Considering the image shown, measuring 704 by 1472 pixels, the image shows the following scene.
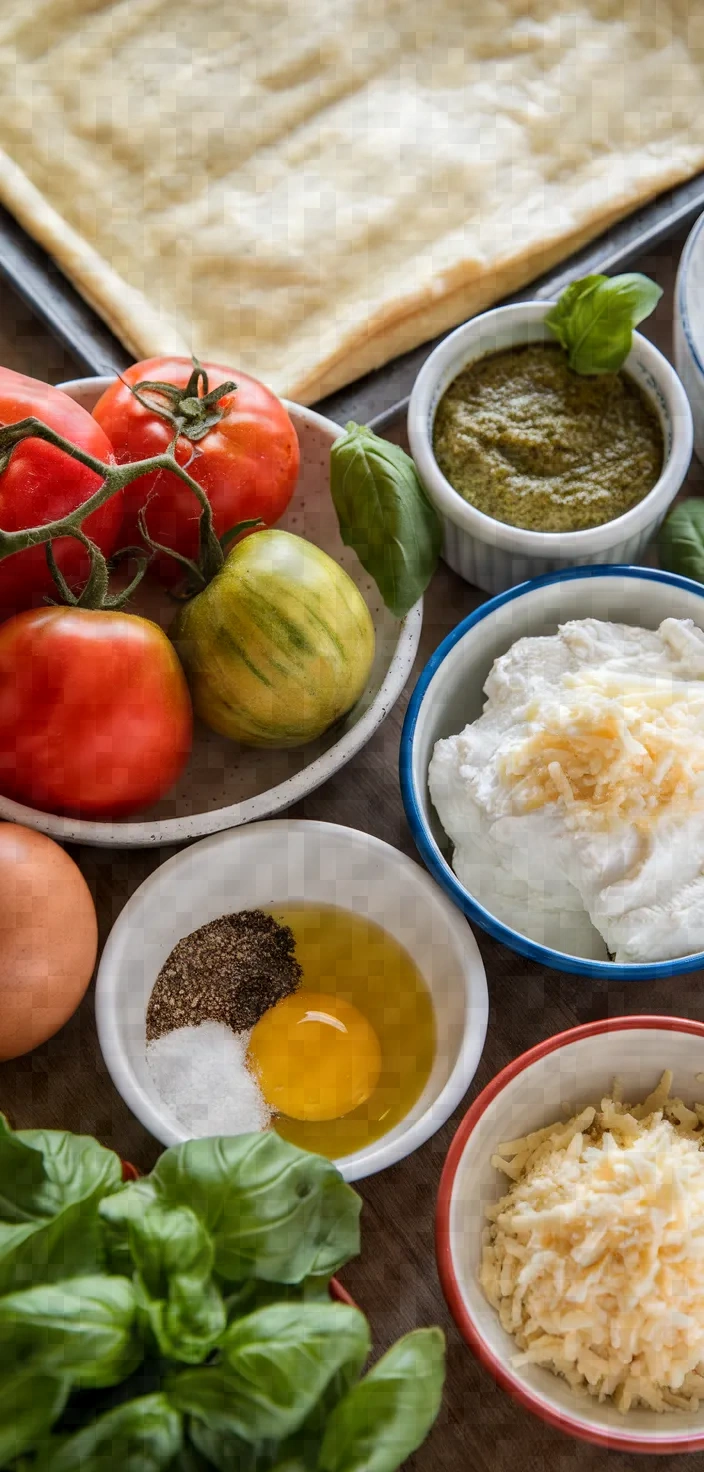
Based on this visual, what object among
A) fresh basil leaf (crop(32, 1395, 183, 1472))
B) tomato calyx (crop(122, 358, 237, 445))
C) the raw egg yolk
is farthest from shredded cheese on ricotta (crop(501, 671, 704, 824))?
fresh basil leaf (crop(32, 1395, 183, 1472))

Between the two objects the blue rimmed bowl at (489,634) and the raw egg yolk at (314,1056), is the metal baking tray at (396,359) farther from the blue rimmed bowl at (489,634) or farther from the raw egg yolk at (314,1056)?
the raw egg yolk at (314,1056)

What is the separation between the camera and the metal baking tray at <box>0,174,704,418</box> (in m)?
1.13

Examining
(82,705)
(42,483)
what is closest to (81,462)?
(42,483)

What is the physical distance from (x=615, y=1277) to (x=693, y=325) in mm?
750

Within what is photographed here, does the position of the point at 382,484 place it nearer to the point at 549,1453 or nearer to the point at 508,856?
the point at 508,856

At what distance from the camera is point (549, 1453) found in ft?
2.79

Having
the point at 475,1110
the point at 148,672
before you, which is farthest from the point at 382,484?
the point at 475,1110

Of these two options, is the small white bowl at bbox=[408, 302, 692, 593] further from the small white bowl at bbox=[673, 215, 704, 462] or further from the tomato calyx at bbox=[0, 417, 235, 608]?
the tomato calyx at bbox=[0, 417, 235, 608]

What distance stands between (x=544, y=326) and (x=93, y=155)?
478mm

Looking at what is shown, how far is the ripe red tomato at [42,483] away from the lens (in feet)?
2.97

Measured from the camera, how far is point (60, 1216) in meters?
0.67

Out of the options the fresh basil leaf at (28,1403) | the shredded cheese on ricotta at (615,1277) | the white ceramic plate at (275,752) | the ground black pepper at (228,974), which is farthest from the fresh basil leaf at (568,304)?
the fresh basil leaf at (28,1403)

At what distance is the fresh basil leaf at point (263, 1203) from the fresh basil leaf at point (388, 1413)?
72 millimetres

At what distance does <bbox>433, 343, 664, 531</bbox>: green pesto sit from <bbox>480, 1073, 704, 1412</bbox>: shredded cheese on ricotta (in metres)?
0.50
